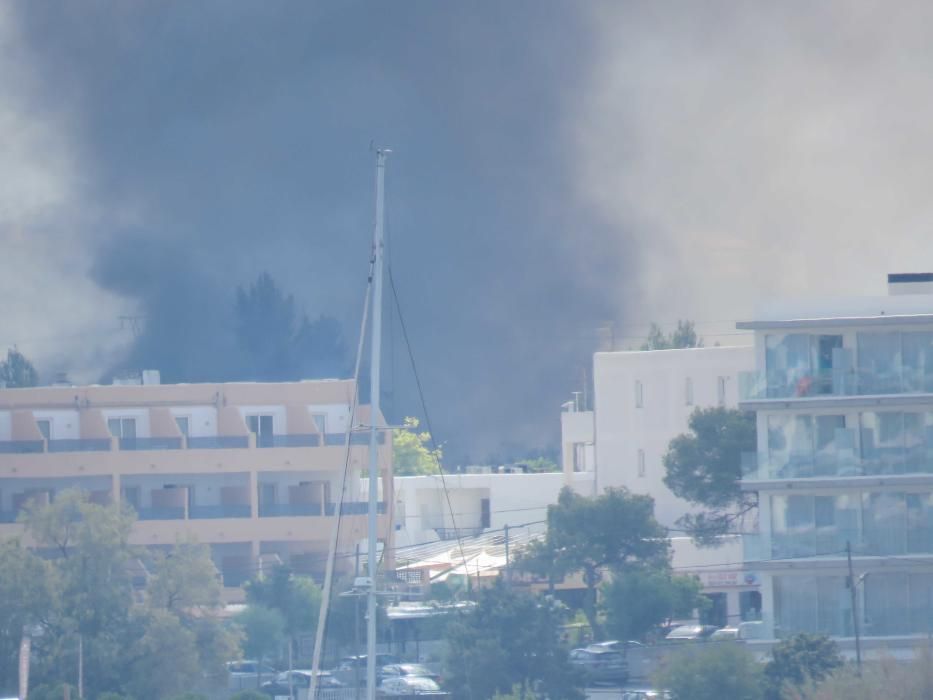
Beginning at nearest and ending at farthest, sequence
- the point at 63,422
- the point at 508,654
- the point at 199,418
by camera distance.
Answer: the point at 508,654 → the point at 199,418 → the point at 63,422

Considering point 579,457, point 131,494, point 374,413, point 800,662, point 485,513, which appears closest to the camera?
point 374,413

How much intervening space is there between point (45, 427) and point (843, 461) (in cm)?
3613

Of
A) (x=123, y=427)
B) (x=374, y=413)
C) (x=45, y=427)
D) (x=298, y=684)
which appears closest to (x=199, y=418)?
(x=123, y=427)

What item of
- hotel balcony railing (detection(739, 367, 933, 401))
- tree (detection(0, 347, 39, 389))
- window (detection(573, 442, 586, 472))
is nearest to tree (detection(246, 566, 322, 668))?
hotel balcony railing (detection(739, 367, 933, 401))

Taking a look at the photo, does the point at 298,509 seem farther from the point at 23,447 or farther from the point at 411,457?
the point at 411,457

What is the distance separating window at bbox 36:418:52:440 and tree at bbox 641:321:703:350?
155 ft

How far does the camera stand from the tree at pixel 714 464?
176 ft

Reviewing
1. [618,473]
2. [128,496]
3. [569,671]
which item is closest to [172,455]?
[128,496]

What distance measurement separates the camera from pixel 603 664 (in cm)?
4778

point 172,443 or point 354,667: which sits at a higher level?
point 172,443

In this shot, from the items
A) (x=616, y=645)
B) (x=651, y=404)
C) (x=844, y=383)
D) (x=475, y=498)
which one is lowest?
(x=616, y=645)

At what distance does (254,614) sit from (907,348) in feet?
72.6

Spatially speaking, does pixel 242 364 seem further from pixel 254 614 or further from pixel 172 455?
pixel 254 614

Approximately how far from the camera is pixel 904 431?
4553 centimetres
